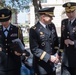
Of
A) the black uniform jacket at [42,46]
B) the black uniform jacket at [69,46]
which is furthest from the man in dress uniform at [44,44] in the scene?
the black uniform jacket at [69,46]

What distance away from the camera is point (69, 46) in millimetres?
4309

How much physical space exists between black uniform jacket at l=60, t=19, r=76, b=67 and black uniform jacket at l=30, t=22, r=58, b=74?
0.69ft

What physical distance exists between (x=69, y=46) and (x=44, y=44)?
0.43m

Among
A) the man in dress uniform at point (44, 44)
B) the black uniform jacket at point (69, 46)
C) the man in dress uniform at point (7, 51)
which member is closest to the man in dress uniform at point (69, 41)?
the black uniform jacket at point (69, 46)

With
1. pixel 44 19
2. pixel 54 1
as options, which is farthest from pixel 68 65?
pixel 54 1

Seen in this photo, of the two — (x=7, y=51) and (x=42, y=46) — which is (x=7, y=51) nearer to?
(x=7, y=51)

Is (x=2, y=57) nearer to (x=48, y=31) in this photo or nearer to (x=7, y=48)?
(x=7, y=48)

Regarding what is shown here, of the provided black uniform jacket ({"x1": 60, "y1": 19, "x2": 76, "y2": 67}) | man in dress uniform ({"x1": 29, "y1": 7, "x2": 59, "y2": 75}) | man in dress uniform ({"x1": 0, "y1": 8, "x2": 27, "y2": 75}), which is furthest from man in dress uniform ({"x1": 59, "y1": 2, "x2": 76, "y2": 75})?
man in dress uniform ({"x1": 0, "y1": 8, "x2": 27, "y2": 75})

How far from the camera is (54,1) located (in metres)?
40.7

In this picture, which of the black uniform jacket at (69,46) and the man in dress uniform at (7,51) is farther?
the black uniform jacket at (69,46)

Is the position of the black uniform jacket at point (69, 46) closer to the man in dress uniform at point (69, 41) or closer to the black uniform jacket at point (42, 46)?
the man in dress uniform at point (69, 41)

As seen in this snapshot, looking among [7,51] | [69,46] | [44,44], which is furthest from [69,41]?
[7,51]

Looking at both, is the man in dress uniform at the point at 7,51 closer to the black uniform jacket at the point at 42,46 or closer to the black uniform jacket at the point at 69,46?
the black uniform jacket at the point at 42,46

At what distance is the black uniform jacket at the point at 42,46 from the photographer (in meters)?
4.11
